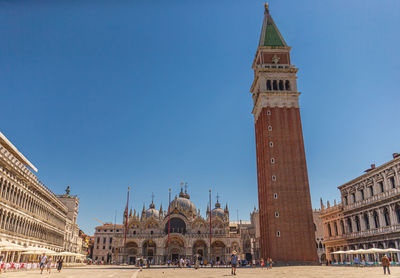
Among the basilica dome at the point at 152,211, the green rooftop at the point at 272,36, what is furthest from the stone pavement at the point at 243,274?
the basilica dome at the point at 152,211

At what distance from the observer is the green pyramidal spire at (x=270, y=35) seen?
2282 inches

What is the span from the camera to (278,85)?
53.7 m

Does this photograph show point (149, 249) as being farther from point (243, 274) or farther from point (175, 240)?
point (243, 274)

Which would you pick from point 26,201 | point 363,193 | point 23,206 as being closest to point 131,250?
point 26,201

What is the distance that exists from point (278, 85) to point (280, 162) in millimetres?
13219

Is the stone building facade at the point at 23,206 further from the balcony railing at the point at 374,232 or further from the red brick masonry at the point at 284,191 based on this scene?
the balcony railing at the point at 374,232

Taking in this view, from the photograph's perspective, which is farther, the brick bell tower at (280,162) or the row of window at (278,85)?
the row of window at (278,85)

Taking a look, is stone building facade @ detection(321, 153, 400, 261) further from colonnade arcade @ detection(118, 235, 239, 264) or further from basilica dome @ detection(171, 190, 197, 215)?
basilica dome @ detection(171, 190, 197, 215)

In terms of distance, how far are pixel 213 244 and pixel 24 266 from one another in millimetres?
45877

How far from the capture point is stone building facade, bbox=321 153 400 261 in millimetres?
36438

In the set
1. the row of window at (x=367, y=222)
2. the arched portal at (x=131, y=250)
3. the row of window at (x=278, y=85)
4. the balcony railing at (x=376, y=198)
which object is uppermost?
the row of window at (x=278, y=85)

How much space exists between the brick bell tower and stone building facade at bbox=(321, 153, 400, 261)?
19.9ft

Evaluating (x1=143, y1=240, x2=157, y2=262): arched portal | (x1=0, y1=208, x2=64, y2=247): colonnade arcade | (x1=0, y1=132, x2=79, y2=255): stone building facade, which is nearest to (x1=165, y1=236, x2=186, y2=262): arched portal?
(x1=143, y1=240, x2=157, y2=262): arched portal

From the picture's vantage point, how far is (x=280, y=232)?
147 ft
